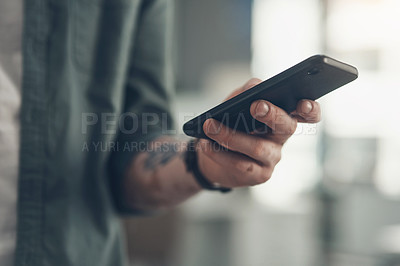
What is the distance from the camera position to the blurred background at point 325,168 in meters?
2.55

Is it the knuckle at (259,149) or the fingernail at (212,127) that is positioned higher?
the fingernail at (212,127)

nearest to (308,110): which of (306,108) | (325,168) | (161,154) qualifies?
(306,108)

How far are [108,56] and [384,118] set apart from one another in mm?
2329

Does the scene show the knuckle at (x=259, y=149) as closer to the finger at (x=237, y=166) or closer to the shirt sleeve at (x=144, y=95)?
the finger at (x=237, y=166)

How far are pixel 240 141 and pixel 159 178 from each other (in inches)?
10.2

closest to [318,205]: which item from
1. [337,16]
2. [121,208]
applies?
[337,16]

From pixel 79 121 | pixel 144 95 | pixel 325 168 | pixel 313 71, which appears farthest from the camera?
pixel 325 168

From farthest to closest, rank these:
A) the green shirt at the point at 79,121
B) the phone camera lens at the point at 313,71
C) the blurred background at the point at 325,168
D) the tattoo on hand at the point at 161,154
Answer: the blurred background at the point at 325,168, the tattoo on hand at the point at 161,154, the green shirt at the point at 79,121, the phone camera lens at the point at 313,71

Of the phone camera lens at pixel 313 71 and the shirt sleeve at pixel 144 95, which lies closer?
the phone camera lens at pixel 313 71

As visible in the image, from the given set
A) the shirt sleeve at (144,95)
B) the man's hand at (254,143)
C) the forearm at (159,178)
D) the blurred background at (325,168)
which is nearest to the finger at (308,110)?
the man's hand at (254,143)

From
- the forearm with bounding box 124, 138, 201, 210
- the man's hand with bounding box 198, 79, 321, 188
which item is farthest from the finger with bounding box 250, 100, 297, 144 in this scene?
the forearm with bounding box 124, 138, 201, 210

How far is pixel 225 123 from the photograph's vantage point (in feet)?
1.53

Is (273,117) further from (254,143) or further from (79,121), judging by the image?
(79,121)

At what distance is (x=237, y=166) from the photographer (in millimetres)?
494
